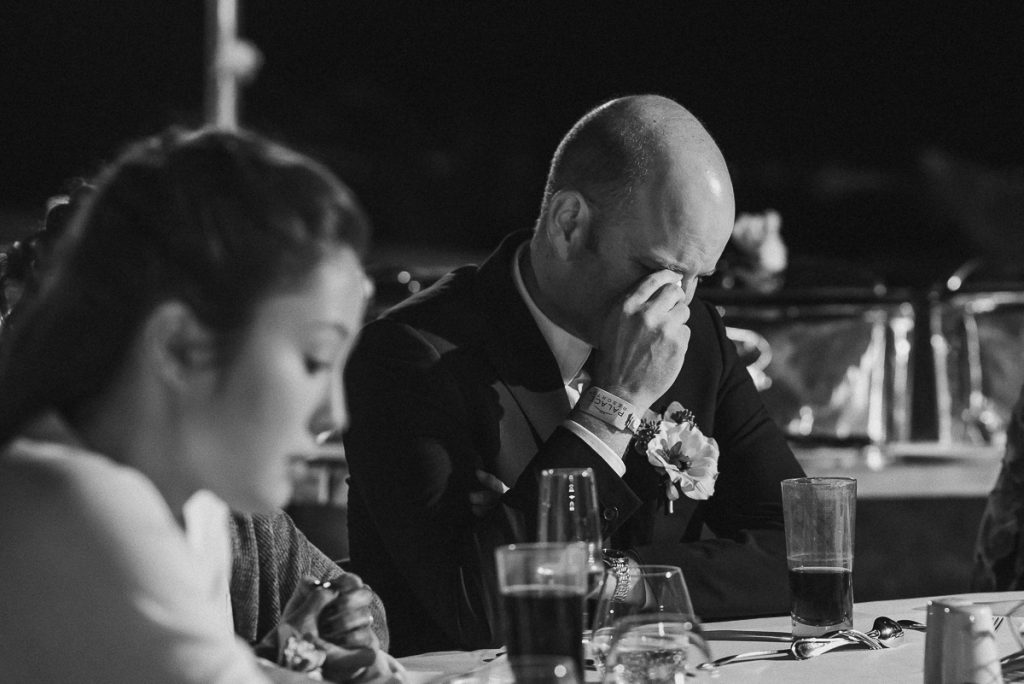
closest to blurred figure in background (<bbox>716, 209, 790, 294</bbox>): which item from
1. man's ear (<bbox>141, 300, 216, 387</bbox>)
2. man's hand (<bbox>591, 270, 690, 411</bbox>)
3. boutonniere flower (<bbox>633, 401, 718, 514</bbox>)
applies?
man's hand (<bbox>591, 270, 690, 411</bbox>)

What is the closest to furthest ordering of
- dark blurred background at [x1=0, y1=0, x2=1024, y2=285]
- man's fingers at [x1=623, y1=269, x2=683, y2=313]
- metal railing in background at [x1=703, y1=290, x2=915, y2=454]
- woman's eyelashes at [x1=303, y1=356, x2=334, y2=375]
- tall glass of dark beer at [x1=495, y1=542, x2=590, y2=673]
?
woman's eyelashes at [x1=303, y1=356, x2=334, y2=375] < tall glass of dark beer at [x1=495, y1=542, x2=590, y2=673] < man's fingers at [x1=623, y1=269, x2=683, y2=313] < metal railing in background at [x1=703, y1=290, x2=915, y2=454] < dark blurred background at [x1=0, y1=0, x2=1024, y2=285]

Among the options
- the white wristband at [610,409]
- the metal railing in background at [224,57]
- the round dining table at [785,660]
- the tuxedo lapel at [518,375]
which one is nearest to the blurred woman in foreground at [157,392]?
the round dining table at [785,660]

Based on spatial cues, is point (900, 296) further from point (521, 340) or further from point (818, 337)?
point (521, 340)

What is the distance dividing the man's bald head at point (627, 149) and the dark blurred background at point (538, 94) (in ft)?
28.5

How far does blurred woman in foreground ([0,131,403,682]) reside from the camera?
1.02 m

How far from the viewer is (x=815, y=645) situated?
172 centimetres

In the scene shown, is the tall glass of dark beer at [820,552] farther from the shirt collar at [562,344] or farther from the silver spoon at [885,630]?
the shirt collar at [562,344]

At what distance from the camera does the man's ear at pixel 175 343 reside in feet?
3.51

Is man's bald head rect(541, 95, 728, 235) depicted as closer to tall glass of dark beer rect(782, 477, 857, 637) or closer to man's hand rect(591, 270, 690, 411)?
man's hand rect(591, 270, 690, 411)

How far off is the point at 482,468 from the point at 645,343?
0.36m

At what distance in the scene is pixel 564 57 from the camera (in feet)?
37.4

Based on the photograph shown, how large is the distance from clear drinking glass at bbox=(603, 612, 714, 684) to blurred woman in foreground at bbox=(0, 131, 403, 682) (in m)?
0.41

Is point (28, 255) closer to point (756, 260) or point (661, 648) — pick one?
point (661, 648)

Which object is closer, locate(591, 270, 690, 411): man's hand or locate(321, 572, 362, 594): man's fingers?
locate(321, 572, 362, 594): man's fingers
